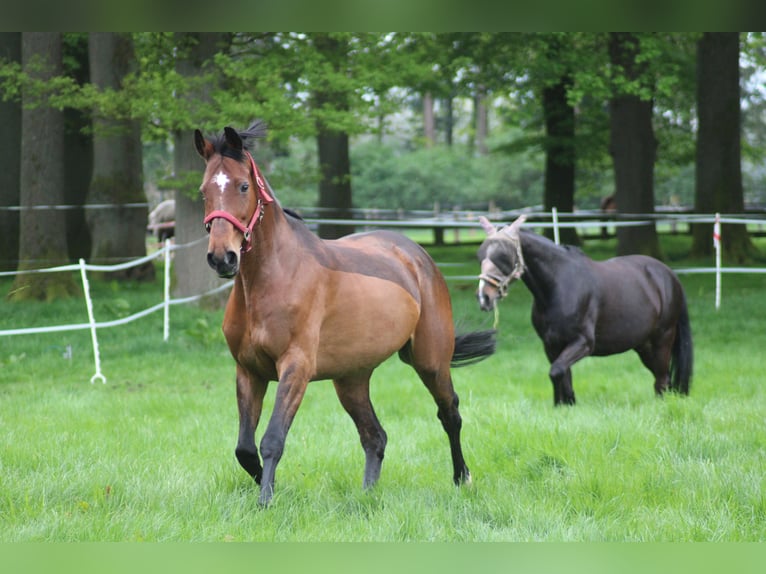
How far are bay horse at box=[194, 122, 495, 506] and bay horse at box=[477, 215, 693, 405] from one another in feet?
8.62

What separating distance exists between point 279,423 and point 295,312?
0.57 m

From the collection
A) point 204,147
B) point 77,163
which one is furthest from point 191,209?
point 204,147

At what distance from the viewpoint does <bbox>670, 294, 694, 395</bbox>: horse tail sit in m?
8.73

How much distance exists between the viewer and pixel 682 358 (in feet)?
29.0

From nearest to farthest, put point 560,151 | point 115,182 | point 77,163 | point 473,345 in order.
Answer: point 473,345
point 115,182
point 77,163
point 560,151

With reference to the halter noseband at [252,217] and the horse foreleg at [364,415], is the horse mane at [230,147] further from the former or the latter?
the horse foreleg at [364,415]

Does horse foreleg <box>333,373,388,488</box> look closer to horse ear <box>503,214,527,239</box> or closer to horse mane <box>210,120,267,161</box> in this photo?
horse mane <box>210,120,267,161</box>

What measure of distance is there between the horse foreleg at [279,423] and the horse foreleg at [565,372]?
388 cm

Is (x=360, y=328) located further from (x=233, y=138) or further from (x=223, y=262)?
(x=233, y=138)

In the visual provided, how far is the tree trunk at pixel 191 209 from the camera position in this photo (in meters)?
13.6

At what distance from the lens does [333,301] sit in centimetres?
490

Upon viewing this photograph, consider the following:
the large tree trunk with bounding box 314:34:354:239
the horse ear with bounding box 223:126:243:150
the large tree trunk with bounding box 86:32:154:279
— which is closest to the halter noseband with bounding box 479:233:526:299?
the horse ear with bounding box 223:126:243:150

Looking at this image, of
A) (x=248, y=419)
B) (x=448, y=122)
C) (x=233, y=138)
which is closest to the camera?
(x=233, y=138)

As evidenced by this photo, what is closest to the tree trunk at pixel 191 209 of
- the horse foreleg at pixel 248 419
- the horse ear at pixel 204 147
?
the horse foreleg at pixel 248 419
